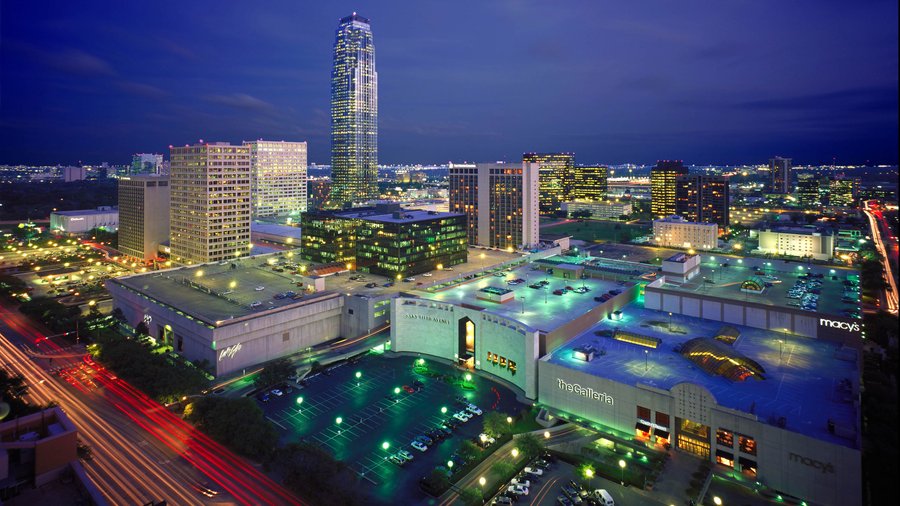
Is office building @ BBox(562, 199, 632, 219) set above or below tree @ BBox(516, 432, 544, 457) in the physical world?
above

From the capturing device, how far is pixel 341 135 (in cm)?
18712

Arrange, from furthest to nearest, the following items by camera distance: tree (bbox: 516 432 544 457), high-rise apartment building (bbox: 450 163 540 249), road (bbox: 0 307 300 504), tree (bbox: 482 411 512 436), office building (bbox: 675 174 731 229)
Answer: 1. office building (bbox: 675 174 731 229)
2. high-rise apartment building (bbox: 450 163 540 249)
3. tree (bbox: 482 411 512 436)
4. tree (bbox: 516 432 544 457)
5. road (bbox: 0 307 300 504)

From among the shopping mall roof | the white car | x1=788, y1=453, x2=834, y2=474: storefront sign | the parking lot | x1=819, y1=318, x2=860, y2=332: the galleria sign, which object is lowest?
the white car

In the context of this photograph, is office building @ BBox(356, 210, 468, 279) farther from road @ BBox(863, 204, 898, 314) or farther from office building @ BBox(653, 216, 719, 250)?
office building @ BBox(653, 216, 719, 250)

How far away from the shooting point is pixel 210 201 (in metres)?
88.7

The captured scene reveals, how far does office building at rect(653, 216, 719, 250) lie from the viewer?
120562 millimetres

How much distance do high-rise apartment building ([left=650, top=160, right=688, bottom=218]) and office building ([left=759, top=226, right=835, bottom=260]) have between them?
4996 centimetres

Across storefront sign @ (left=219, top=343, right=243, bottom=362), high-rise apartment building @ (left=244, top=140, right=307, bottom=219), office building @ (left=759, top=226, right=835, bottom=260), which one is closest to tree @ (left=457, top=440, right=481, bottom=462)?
storefront sign @ (left=219, top=343, right=243, bottom=362)

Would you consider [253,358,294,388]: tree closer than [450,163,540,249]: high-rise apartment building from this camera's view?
Yes

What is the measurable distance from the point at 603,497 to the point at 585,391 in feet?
35.7

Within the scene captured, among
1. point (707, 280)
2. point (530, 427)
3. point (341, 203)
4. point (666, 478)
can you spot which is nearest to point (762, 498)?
point (666, 478)

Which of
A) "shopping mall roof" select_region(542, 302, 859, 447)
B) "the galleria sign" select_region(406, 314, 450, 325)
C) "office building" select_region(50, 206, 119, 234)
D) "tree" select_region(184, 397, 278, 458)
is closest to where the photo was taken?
"shopping mall roof" select_region(542, 302, 859, 447)

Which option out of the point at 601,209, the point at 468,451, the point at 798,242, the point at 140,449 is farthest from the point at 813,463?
the point at 601,209

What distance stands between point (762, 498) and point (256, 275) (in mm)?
65435
